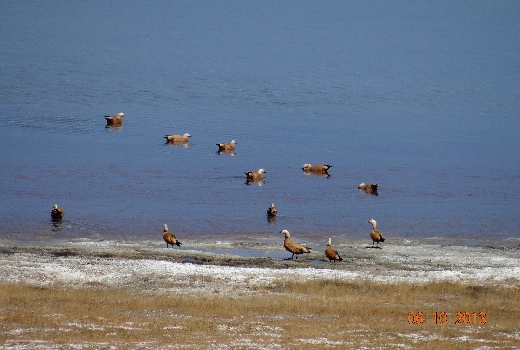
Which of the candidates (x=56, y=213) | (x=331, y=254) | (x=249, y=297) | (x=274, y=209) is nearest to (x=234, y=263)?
(x=331, y=254)

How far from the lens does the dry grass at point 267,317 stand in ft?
65.1

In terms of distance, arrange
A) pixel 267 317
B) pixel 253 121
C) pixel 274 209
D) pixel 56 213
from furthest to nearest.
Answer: pixel 253 121 → pixel 274 209 → pixel 56 213 → pixel 267 317

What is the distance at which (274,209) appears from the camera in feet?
123

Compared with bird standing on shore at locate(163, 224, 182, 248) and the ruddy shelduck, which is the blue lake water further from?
bird standing on shore at locate(163, 224, 182, 248)

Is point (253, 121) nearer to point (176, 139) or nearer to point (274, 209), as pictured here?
point (176, 139)

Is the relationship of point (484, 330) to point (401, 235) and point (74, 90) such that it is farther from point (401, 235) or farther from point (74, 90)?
point (74, 90)

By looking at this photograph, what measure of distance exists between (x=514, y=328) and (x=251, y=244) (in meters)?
12.7

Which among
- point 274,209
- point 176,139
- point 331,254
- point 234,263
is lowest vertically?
point 234,263

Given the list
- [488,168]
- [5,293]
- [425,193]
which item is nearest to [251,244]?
[5,293]

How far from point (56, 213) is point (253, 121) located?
3218 cm

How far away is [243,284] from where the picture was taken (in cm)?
2539

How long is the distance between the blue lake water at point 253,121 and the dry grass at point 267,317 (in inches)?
407

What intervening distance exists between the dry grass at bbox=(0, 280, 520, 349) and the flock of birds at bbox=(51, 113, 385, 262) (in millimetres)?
4232

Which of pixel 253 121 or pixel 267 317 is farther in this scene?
pixel 253 121
